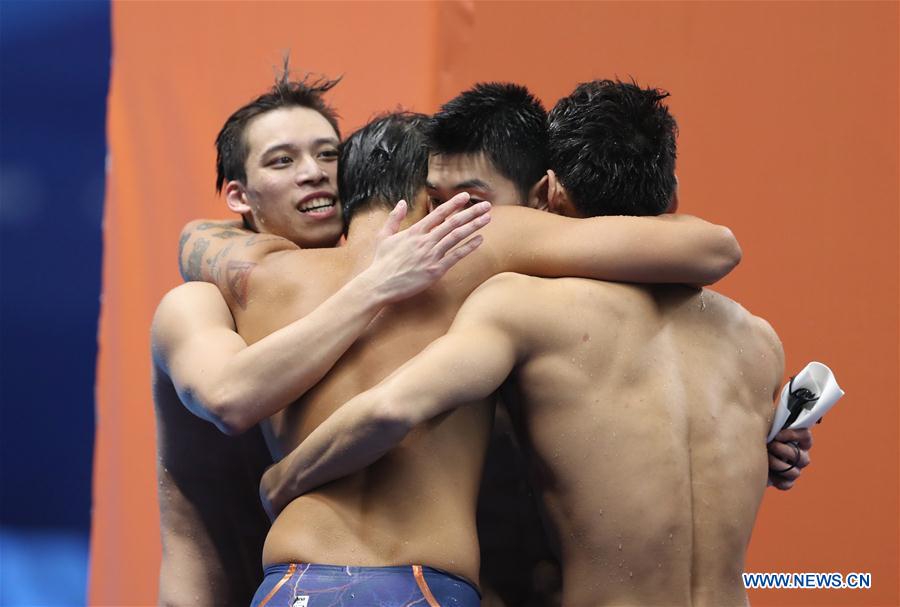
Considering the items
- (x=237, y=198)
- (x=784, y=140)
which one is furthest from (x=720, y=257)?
(x=784, y=140)

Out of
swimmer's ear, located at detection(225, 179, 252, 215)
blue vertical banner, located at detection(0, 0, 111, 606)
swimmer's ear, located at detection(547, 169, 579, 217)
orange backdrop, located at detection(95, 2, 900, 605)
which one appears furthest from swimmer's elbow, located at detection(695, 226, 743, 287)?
blue vertical banner, located at detection(0, 0, 111, 606)

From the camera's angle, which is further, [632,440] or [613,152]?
[613,152]

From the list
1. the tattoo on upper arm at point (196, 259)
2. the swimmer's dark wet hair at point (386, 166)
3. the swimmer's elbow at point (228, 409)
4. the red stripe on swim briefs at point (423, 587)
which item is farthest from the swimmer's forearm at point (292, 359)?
the tattoo on upper arm at point (196, 259)

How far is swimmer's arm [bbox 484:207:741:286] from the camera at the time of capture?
1727mm

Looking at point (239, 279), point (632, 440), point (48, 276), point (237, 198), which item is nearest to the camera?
point (632, 440)

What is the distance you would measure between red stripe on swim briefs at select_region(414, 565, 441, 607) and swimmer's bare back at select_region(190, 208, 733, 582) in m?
0.01

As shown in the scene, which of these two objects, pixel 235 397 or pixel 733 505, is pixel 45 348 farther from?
pixel 733 505

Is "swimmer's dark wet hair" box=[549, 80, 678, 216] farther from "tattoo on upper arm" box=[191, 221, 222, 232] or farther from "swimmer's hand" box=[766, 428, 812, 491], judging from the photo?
"tattoo on upper arm" box=[191, 221, 222, 232]

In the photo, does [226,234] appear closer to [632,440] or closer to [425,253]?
[425,253]

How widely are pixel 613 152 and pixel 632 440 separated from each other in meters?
0.48

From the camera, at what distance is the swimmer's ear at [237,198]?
2.34 meters

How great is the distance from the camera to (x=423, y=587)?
165cm

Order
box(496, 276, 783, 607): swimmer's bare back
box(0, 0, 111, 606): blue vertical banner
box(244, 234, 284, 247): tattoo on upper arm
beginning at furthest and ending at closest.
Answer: box(0, 0, 111, 606): blue vertical banner
box(244, 234, 284, 247): tattoo on upper arm
box(496, 276, 783, 607): swimmer's bare back

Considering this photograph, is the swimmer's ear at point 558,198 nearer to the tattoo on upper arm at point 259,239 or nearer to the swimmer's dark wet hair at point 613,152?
the swimmer's dark wet hair at point 613,152
